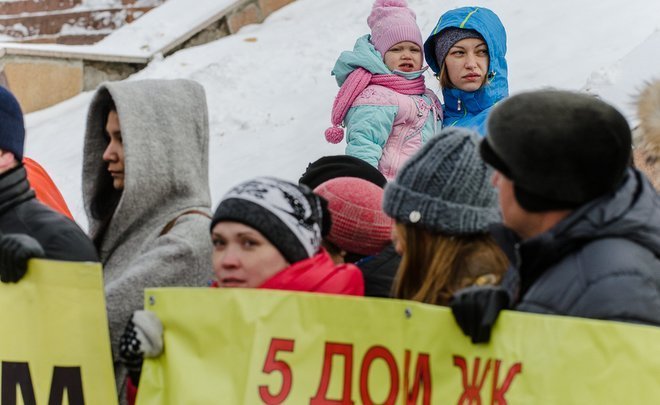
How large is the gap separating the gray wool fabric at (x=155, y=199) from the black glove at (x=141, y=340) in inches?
17.1

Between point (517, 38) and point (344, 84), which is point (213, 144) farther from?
point (344, 84)

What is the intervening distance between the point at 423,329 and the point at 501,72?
10.2 feet

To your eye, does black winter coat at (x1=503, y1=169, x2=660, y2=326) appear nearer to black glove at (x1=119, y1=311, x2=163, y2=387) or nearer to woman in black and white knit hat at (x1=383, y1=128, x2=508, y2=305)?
woman in black and white knit hat at (x1=383, y1=128, x2=508, y2=305)

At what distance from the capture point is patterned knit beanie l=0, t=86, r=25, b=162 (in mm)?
3986

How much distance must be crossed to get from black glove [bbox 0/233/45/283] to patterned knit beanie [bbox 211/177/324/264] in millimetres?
482

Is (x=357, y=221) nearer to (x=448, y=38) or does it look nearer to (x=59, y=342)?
(x=59, y=342)

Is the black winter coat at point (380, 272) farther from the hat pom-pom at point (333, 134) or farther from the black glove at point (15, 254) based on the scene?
the hat pom-pom at point (333, 134)

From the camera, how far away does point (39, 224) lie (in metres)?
3.74

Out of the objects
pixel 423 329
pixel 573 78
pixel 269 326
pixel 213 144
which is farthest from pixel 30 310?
pixel 213 144

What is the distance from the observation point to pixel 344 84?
6262 mm

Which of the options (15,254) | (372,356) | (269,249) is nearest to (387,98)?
(269,249)

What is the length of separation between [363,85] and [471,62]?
0.56 metres

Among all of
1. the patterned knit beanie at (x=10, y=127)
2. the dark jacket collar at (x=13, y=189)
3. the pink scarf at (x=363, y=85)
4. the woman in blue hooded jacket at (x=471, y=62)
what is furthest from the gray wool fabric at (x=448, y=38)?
the dark jacket collar at (x=13, y=189)

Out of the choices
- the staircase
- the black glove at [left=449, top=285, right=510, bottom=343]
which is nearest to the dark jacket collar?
the black glove at [left=449, top=285, right=510, bottom=343]
